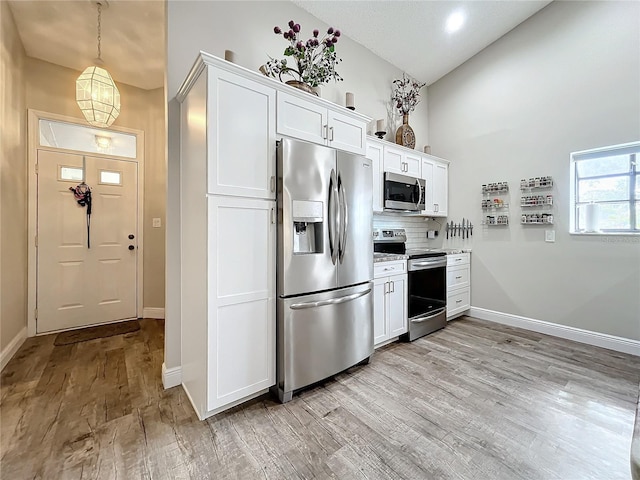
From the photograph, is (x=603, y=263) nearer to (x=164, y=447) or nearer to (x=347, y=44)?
(x=347, y=44)

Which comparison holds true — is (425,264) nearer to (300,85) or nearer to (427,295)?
(427,295)

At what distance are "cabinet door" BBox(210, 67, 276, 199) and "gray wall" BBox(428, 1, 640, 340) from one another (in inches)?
126

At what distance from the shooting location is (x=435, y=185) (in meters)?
3.99

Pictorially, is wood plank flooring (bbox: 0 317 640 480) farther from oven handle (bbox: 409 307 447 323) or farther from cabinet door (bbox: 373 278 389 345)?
oven handle (bbox: 409 307 447 323)

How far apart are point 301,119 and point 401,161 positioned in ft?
5.98

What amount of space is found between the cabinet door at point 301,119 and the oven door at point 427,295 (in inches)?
66.7

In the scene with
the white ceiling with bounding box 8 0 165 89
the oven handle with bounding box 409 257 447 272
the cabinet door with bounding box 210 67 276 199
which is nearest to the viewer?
the cabinet door with bounding box 210 67 276 199

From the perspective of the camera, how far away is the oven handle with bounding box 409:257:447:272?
306cm

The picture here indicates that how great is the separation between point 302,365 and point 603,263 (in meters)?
3.27

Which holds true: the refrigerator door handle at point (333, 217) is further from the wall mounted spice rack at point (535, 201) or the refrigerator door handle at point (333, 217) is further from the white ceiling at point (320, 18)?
the wall mounted spice rack at point (535, 201)

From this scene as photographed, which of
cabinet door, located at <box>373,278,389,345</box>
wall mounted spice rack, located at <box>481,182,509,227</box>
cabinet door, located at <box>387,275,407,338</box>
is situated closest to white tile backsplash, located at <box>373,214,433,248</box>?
wall mounted spice rack, located at <box>481,182,509,227</box>

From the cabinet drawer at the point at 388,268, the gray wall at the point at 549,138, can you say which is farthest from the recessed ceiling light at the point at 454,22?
the cabinet drawer at the point at 388,268

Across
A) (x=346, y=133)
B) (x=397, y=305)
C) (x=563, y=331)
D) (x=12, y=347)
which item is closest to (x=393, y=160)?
(x=346, y=133)

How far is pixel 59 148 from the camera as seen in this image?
3.32 meters
